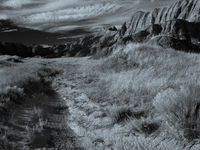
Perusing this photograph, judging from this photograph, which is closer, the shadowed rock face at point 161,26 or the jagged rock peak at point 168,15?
the shadowed rock face at point 161,26

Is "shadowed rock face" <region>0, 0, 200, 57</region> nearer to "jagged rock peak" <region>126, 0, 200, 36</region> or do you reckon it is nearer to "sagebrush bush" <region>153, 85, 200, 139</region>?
"jagged rock peak" <region>126, 0, 200, 36</region>

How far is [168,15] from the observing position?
449ft

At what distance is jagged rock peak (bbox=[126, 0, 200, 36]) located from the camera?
117000 millimetres

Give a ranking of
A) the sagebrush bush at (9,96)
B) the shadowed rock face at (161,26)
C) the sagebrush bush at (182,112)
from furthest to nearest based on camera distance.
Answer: the shadowed rock face at (161,26)
the sagebrush bush at (9,96)
the sagebrush bush at (182,112)

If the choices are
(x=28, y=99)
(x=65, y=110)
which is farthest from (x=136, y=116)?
(x=28, y=99)

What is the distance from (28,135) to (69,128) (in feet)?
3.16

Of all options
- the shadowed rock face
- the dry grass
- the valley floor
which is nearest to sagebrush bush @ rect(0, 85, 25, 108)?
the valley floor

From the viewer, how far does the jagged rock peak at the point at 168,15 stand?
117000 mm

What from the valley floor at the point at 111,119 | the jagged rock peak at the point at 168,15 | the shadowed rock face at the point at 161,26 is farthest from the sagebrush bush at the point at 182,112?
the jagged rock peak at the point at 168,15

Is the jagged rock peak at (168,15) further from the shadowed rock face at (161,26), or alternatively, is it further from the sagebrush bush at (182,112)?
the sagebrush bush at (182,112)

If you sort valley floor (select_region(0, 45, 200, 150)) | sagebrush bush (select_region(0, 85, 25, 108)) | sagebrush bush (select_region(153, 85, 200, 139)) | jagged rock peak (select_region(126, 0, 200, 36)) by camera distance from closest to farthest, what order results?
1. sagebrush bush (select_region(153, 85, 200, 139))
2. valley floor (select_region(0, 45, 200, 150))
3. sagebrush bush (select_region(0, 85, 25, 108))
4. jagged rock peak (select_region(126, 0, 200, 36))

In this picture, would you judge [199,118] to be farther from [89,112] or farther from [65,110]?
[65,110]

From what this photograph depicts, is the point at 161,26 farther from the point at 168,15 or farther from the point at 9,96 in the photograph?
the point at 9,96

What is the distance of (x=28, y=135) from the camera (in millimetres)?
2992
